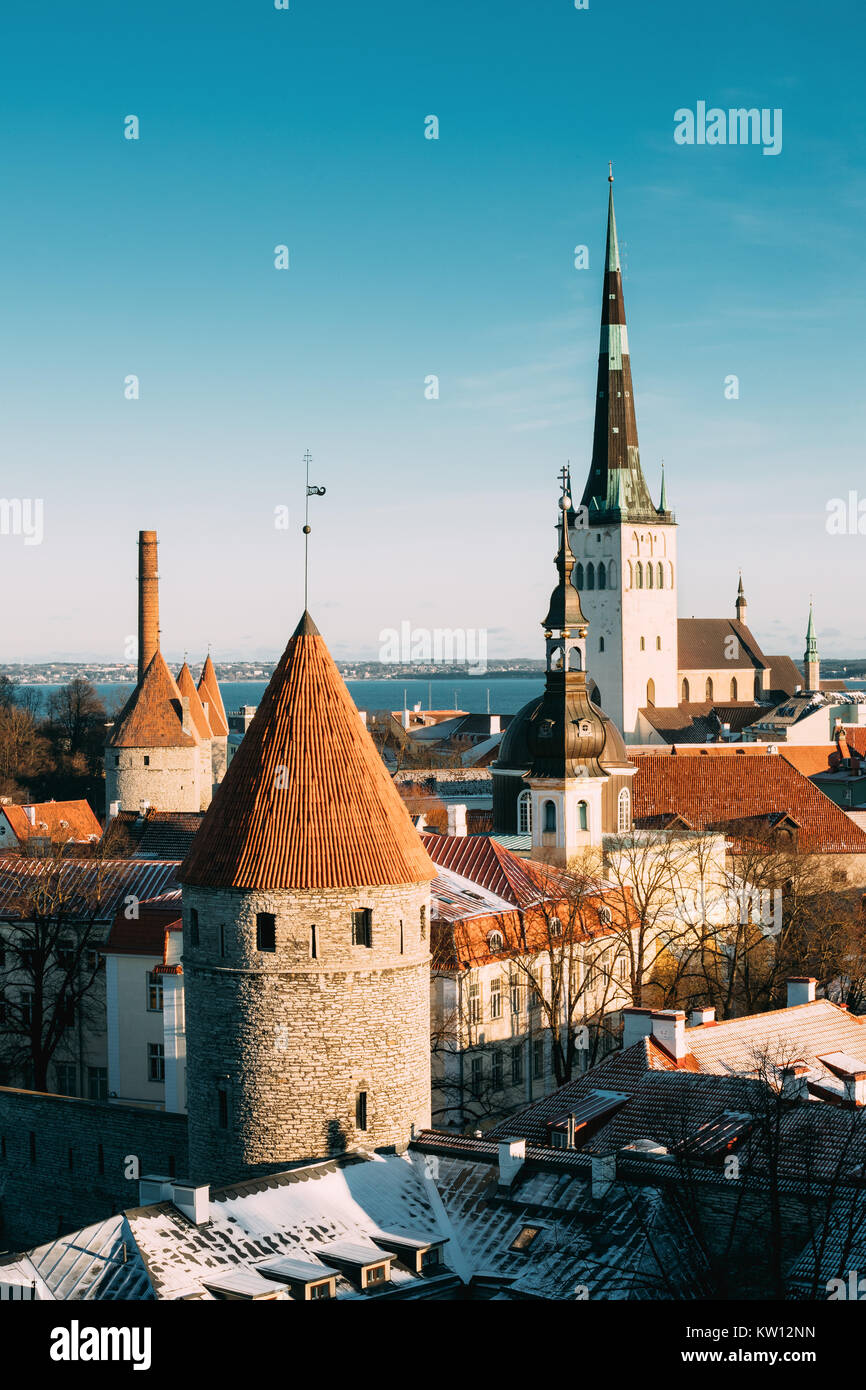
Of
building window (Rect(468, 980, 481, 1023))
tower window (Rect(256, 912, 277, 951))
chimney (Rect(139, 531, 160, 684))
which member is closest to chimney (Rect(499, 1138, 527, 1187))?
tower window (Rect(256, 912, 277, 951))

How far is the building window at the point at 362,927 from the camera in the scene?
1009 inches

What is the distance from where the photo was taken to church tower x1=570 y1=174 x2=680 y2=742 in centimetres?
10919

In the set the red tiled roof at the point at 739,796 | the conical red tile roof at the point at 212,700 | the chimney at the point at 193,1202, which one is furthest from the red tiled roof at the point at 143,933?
the conical red tile roof at the point at 212,700

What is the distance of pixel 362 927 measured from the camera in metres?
25.7

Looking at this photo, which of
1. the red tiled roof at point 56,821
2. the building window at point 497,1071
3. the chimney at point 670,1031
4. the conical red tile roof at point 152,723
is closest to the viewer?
the chimney at point 670,1031

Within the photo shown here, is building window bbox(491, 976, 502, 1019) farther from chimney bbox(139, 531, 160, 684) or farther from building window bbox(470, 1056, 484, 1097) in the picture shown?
chimney bbox(139, 531, 160, 684)

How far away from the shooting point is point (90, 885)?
41.9 meters

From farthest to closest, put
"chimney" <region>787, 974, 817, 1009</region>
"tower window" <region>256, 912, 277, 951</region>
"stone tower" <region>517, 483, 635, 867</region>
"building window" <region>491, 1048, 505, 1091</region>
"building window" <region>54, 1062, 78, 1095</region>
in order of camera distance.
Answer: "stone tower" <region>517, 483, 635, 867</region>
"building window" <region>54, 1062, 78, 1095</region>
"building window" <region>491, 1048, 505, 1091</region>
"chimney" <region>787, 974, 817, 1009</region>
"tower window" <region>256, 912, 277, 951</region>

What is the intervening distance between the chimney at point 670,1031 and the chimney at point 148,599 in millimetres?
52426

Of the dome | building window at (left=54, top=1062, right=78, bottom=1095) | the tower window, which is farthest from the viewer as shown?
the dome

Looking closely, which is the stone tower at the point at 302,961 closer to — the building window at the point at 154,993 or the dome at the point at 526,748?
the building window at the point at 154,993

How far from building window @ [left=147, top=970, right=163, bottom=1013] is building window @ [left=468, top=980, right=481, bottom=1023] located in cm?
601

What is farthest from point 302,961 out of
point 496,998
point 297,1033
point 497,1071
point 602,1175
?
point 496,998

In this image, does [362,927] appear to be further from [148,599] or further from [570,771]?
[148,599]
